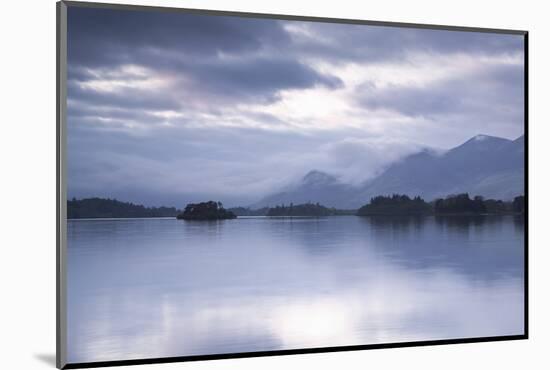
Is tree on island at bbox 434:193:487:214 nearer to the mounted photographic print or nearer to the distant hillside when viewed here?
the mounted photographic print

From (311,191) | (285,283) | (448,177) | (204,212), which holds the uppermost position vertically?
(448,177)

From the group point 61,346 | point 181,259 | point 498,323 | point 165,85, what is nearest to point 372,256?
point 498,323

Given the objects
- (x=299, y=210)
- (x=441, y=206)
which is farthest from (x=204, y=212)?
(x=441, y=206)

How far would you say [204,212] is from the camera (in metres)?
6.06

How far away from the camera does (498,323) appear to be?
6.44m

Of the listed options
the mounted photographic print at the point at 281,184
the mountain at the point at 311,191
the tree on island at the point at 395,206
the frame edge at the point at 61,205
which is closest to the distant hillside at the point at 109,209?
the mounted photographic print at the point at 281,184

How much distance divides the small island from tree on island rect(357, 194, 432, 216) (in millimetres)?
1117

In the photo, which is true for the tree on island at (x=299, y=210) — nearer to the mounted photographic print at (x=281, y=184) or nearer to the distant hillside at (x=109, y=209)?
the mounted photographic print at (x=281, y=184)

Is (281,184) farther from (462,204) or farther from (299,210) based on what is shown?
(462,204)

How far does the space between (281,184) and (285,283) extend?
732 millimetres


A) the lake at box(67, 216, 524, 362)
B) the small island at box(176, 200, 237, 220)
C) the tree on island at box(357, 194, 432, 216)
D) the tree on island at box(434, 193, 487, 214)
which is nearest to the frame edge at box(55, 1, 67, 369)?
the lake at box(67, 216, 524, 362)

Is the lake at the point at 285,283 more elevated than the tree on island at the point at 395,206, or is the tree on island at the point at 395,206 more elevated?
the tree on island at the point at 395,206

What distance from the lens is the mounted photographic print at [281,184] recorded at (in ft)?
18.6

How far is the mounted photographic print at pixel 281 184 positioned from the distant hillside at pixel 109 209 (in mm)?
11
